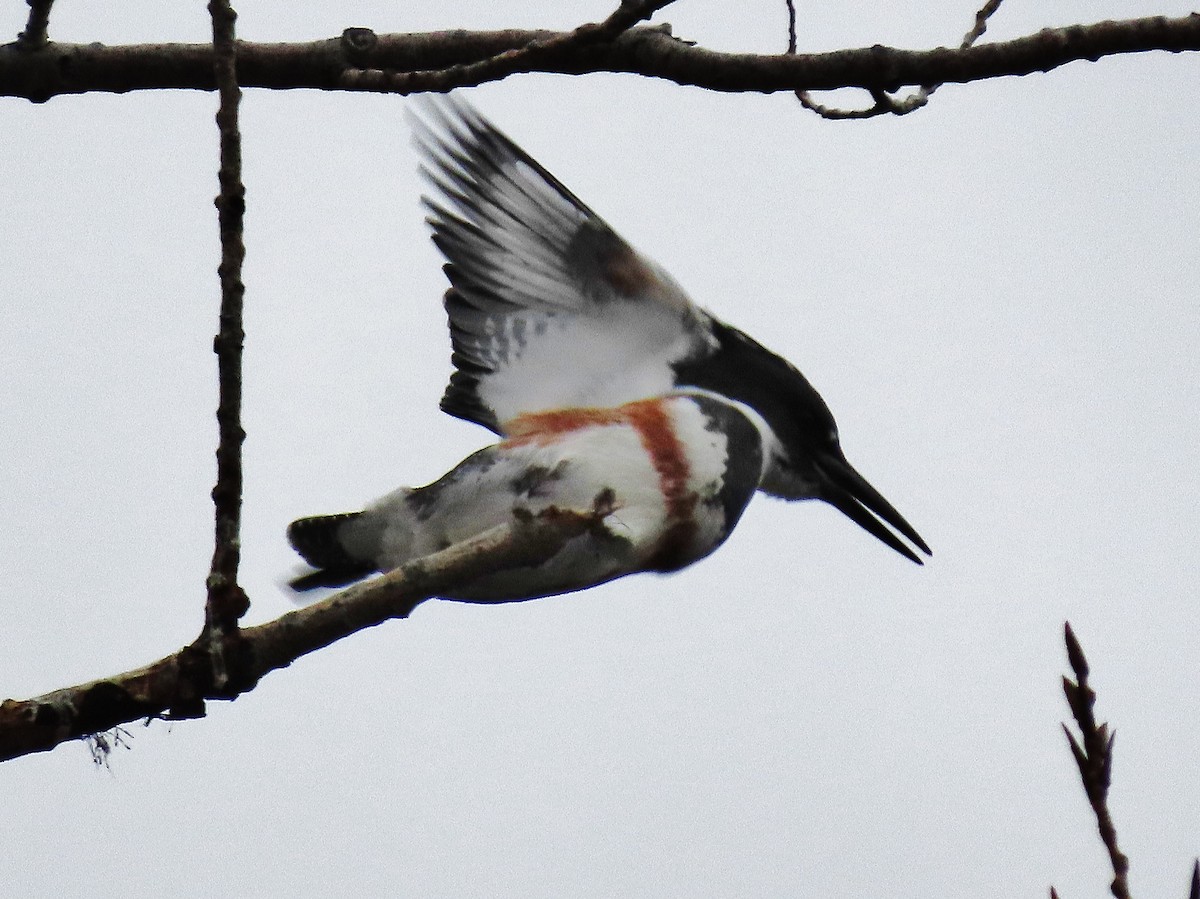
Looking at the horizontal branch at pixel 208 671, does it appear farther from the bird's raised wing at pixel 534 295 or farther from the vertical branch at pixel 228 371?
the bird's raised wing at pixel 534 295

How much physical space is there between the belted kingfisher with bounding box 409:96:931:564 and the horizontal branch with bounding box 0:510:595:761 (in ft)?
4.81

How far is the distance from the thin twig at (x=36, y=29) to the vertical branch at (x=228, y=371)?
46.6 inches

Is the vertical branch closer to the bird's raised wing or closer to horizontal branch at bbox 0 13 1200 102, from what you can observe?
horizontal branch at bbox 0 13 1200 102

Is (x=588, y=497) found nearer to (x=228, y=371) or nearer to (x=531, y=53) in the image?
(x=531, y=53)

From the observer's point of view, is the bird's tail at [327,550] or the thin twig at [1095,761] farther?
the bird's tail at [327,550]

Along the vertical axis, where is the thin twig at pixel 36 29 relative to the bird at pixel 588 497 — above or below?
above

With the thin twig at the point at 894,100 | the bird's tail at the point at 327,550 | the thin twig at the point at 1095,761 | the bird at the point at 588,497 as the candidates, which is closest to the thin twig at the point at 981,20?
the thin twig at the point at 894,100

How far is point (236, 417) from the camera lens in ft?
7.30

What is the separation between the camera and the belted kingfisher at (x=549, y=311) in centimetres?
377

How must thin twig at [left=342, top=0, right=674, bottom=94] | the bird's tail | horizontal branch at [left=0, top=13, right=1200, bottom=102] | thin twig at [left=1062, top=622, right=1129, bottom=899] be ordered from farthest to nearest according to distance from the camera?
the bird's tail
horizontal branch at [left=0, top=13, right=1200, bottom=102]
thin twig at [left=342, top=0, right=674, bottom=94]
thin twig at [left=1062, top=622, right=1129, bottom=899]

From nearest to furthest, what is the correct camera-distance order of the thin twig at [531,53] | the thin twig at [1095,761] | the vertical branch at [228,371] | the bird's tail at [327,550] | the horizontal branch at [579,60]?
the thin twig at [1095,761]
the vertical branch at [228,371]
the thin twig at [531,53]
the horizontal branch at [579,60]
the bird's tail at [327,550]

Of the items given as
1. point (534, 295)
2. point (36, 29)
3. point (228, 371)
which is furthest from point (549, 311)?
point (228, 371)

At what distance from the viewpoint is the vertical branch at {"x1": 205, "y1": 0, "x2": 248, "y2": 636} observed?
7.28 feet

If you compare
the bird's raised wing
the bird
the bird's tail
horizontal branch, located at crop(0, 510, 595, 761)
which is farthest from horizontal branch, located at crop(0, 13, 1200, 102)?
horizontal branch, located at crop(0, 510, 595, 761)
